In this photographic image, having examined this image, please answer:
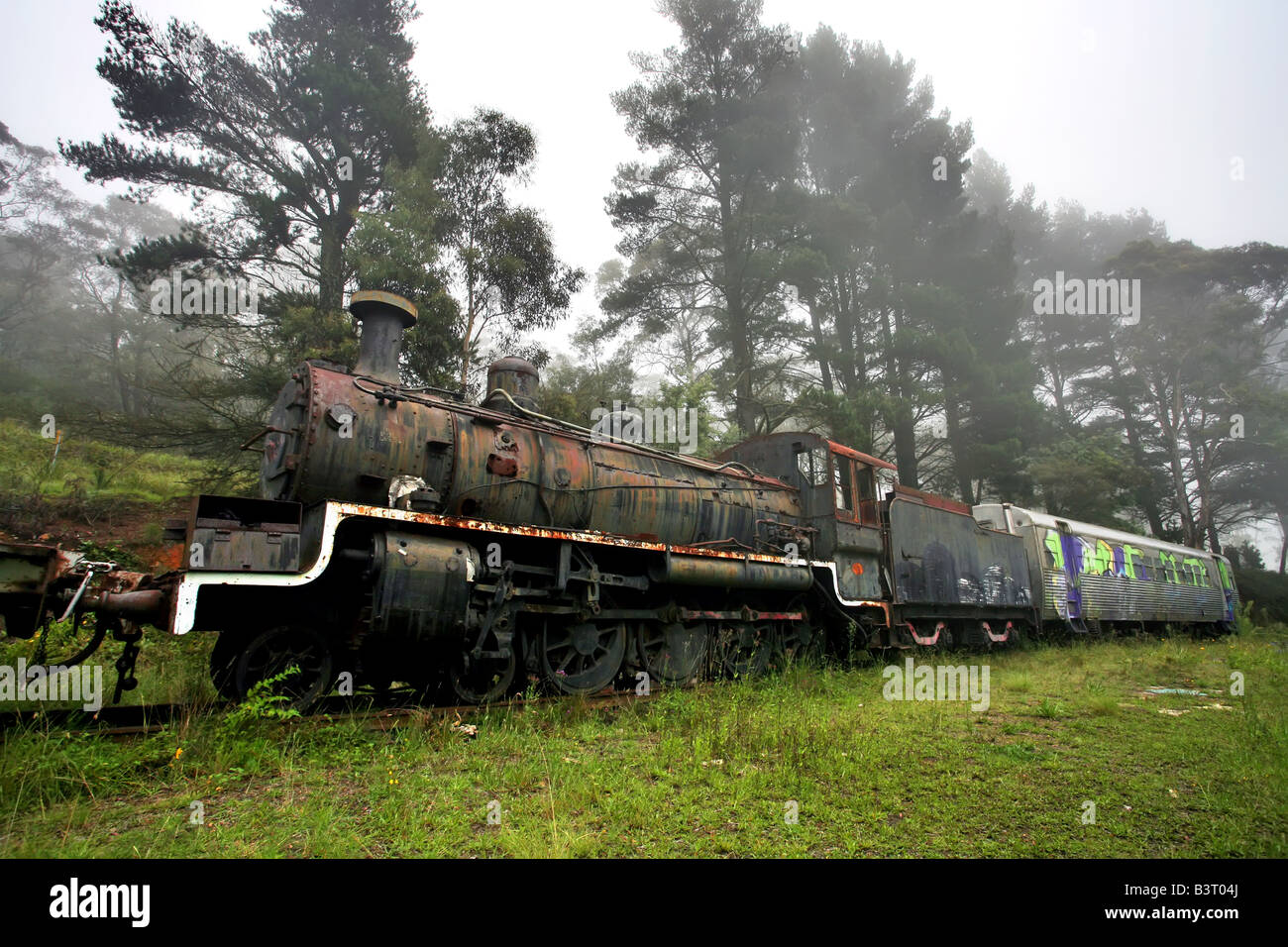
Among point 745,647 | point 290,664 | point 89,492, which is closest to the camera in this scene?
point 290,664

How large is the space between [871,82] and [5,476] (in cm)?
3172

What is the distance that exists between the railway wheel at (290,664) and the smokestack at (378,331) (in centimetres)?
289

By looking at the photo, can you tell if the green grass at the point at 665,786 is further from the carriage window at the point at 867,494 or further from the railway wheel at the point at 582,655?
the carriage window at the point at 867,494

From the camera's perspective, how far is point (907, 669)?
29.2 feet

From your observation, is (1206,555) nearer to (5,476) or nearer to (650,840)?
(650,840)

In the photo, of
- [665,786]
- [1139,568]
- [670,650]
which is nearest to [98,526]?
[670,650]

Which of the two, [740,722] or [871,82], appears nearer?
[740,722]

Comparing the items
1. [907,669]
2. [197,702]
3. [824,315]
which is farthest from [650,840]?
[824,315]

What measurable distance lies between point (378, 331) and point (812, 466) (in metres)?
6.46

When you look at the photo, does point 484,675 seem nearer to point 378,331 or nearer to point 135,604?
point 135,604

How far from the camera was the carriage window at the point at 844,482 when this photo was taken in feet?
31.1

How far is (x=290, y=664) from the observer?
16.2 ft

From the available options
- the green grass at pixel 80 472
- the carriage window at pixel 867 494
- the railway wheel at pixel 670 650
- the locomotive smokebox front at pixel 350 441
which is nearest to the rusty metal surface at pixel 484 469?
the locomotive smokebox front at pixel 350 441

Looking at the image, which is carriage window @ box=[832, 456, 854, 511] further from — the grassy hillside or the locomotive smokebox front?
the grassy hillside
